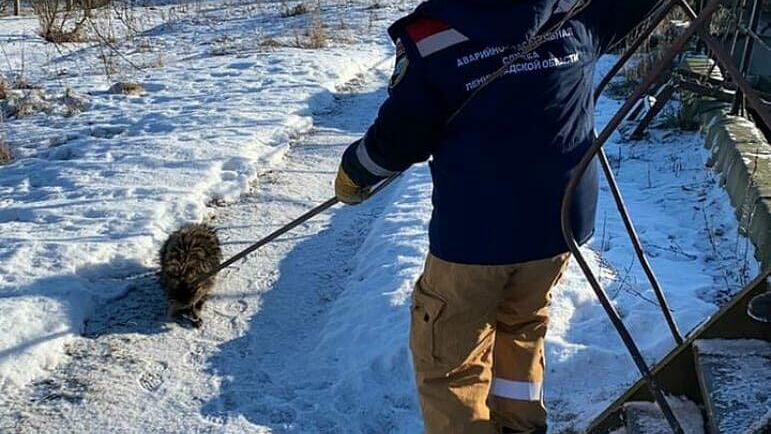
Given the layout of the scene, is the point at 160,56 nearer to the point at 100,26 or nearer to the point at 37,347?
the point at 100,26

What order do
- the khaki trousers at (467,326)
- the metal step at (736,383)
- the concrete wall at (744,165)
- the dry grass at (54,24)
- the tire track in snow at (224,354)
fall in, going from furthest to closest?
the dry grass at (54,24) → the concrete wall at (744,165) → the tire track in snow at (224,354) → the khaki trousers at (467,326) → the metal step at (736,383)

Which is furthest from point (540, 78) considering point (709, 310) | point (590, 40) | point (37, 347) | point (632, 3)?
point (37, 347)

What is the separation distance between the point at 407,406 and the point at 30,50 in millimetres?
10580

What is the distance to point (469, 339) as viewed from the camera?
286cm

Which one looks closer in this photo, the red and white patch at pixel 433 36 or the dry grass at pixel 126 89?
the red and white patch at pixel 433 36

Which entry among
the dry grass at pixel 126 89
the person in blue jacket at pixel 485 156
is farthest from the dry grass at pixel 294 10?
the person in blue jacket at pixel 485 156

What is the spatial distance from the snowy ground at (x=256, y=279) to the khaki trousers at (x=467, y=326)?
85 centimetres

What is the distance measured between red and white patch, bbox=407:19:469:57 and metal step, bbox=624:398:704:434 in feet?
4.43

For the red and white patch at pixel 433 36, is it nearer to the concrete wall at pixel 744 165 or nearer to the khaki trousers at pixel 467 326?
the khaki trousers at pixel 467 326

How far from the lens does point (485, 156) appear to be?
2637 millimetres

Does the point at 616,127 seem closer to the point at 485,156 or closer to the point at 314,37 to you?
the point at 485,156

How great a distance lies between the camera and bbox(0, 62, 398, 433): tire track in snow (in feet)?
12.7

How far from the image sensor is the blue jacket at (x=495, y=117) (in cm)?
256

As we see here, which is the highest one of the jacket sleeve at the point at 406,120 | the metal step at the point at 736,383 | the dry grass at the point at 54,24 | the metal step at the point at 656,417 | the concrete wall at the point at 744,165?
the jacket sleeve at the point at 406,120
